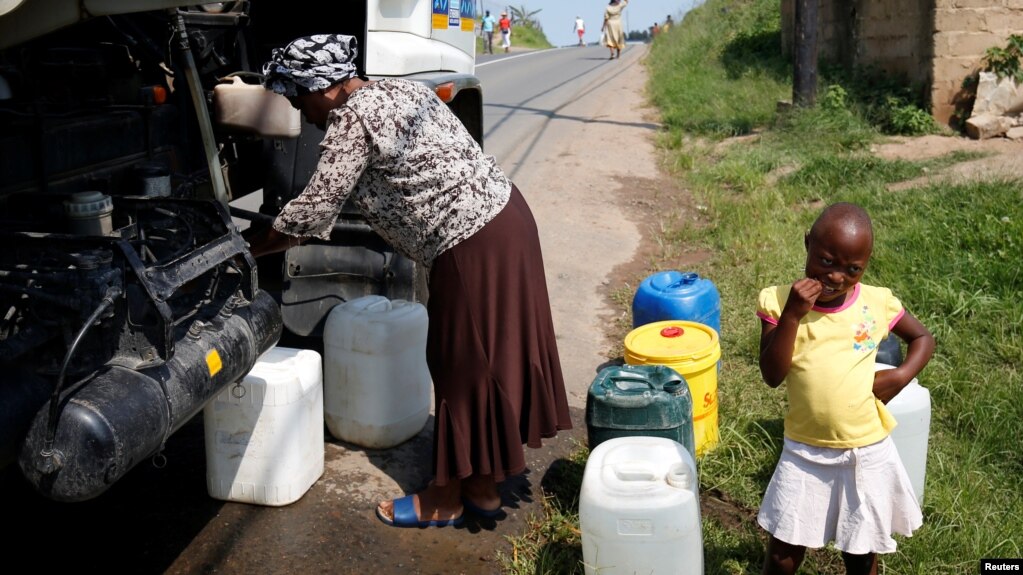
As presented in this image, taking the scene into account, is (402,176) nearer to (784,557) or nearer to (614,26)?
(784,557)

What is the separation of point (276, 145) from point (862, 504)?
2.85 m

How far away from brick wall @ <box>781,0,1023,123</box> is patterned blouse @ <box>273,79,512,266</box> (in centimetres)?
812

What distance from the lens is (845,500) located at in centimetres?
274

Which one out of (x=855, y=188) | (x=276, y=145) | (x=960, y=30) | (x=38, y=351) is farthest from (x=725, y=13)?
(x=38, y=351)

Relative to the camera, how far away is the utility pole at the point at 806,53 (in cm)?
1111

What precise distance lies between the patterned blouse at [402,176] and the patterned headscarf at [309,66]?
9 cm

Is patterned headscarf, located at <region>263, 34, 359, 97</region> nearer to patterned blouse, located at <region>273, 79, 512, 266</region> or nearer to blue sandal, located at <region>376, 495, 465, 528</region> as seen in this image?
patterned blouse, located at <region>273, 79, 512, 266</region>

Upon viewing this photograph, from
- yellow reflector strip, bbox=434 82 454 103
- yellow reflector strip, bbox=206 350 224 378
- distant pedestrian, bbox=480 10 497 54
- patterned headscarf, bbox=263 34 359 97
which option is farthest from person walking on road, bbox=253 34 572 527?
distant pedestrian, bbox=480 10 497 54

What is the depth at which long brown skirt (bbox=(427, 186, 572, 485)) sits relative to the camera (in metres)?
3.32

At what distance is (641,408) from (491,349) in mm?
571

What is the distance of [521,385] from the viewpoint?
11.4 ft

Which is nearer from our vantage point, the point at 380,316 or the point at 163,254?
the point at 163,254

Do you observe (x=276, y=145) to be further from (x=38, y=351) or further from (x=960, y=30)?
(x=960, y=30)
